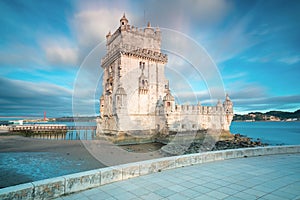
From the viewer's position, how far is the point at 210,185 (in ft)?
16.7

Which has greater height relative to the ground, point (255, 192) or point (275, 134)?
point (255, 192)

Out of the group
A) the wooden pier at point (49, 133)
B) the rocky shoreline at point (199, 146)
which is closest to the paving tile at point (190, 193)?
the rocky shoreline at point (199, 146)

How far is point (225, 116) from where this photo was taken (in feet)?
108

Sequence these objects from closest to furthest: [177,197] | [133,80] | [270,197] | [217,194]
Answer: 1. [270,197]
2. [177,197]
3. [217,194]
4. [133,80]

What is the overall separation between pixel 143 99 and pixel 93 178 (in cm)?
2439

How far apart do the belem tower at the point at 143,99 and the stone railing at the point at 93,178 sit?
19.8 meters

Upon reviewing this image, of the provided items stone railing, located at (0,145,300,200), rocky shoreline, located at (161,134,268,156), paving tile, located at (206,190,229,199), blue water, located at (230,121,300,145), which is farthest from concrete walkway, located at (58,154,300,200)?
blue water, located at (230,121,300,145)

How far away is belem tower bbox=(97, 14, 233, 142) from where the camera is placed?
27484mm

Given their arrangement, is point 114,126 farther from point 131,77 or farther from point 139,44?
point 139,44

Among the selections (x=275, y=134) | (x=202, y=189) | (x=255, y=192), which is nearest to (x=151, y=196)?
(x=202, y=189)

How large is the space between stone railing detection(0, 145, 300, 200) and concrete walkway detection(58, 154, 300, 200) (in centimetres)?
20

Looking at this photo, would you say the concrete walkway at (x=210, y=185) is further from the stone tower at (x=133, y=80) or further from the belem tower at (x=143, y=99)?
the stone tower at (x=133, y=80)

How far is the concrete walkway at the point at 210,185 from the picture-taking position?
4426 mm

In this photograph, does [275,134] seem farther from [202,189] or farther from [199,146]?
[202,189]
